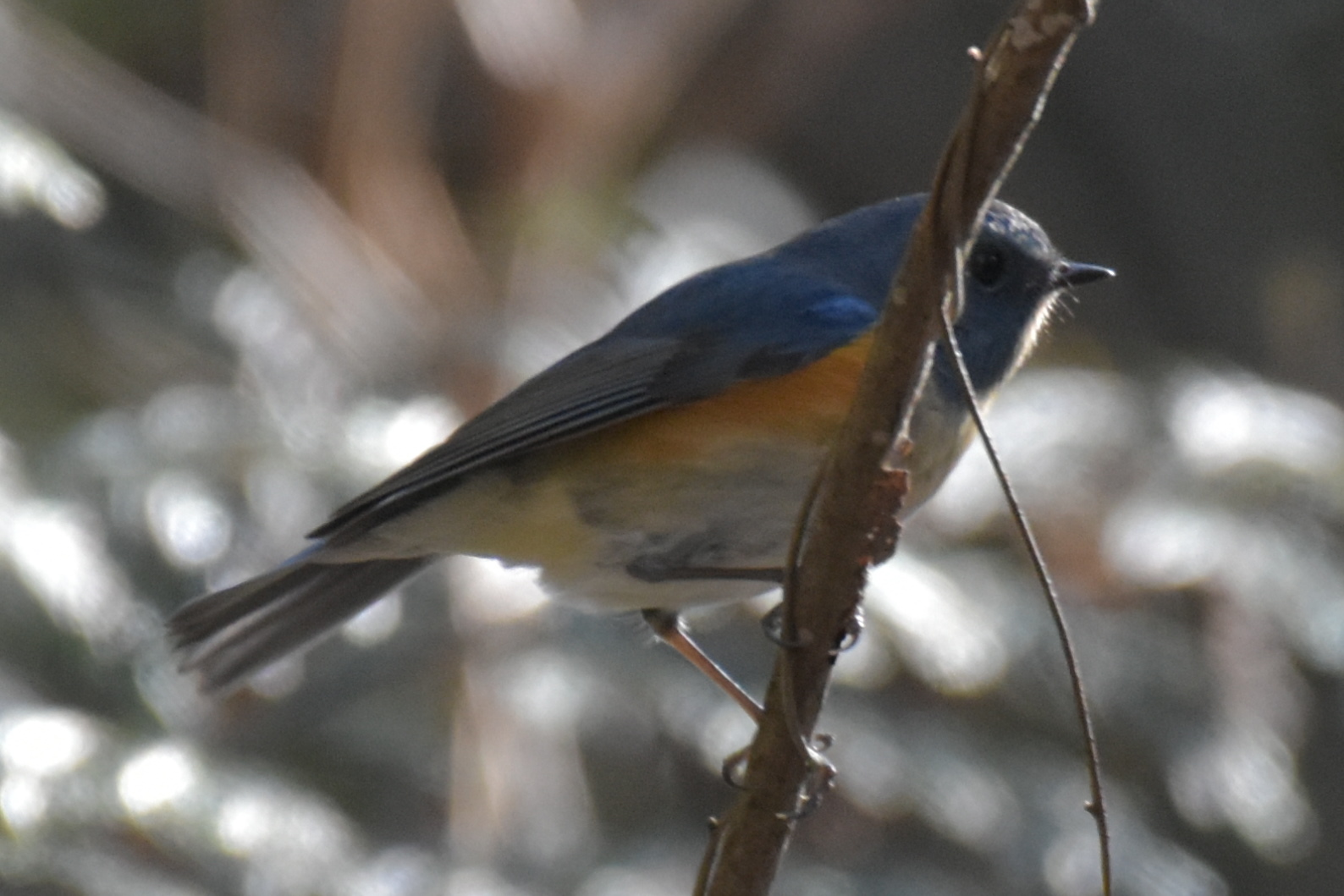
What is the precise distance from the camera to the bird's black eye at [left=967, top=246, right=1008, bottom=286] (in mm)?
3291

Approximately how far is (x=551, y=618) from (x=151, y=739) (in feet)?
3.41

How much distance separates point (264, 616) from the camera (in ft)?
11.4

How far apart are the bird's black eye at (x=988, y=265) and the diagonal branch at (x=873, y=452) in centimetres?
129

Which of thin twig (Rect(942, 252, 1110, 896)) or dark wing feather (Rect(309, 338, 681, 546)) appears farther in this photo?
dark wing feather (Rect(309, 338, 681, 546))

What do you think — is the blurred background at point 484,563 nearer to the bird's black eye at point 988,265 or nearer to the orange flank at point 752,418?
the orange flank at point 752,418

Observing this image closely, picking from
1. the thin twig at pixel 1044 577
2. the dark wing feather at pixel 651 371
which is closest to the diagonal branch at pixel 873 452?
the thin twig at pixel 1044 577

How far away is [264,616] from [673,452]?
0.96 meters

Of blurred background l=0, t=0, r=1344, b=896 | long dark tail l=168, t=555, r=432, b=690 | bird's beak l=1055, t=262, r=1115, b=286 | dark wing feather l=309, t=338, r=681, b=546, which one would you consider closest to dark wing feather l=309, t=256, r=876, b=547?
dark wing feather l=309, t=338, r=681, b=546

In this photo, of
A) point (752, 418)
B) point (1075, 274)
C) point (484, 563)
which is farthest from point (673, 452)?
point (484, 563)

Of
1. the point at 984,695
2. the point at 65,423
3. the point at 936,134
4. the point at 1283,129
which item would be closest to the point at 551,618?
the point at 984,695

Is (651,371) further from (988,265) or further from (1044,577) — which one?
(1044,577)

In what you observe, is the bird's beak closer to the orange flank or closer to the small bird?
the small bird

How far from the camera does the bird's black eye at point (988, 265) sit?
329cm

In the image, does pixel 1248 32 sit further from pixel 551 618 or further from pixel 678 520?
pixel 678 520
